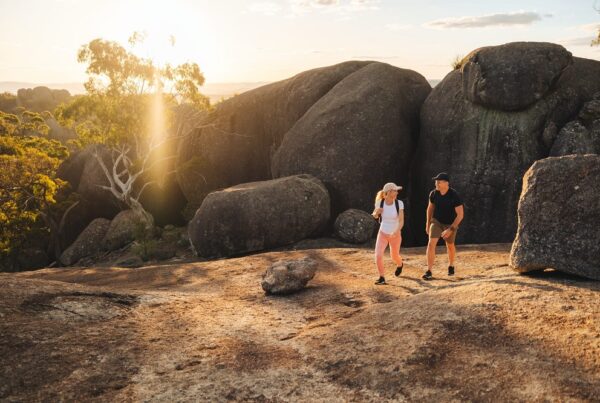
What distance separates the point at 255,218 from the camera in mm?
19078

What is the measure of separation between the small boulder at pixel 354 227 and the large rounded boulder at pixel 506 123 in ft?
13.3

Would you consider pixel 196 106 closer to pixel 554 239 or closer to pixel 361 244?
pixel 361 244

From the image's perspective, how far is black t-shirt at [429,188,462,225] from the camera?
9.84 metres

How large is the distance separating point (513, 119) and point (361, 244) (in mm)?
8418

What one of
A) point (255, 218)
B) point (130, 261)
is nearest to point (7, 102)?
point (130, 261)

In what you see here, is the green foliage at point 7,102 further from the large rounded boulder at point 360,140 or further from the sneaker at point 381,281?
the sneaker at point 381,281

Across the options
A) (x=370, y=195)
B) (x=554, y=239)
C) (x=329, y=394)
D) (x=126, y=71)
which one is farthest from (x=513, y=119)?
(x=126, y=71)

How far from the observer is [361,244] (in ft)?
65.0

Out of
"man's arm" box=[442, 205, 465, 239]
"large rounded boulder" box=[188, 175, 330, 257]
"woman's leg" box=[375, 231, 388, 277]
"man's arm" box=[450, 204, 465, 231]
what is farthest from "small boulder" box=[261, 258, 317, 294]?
"large rounded boulder" box=[188, 175, 330, 257]

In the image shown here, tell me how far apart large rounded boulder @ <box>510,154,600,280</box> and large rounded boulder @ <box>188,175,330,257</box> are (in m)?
11.6

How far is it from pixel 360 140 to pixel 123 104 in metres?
17.8

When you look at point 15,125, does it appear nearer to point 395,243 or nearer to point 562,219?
point 395,243

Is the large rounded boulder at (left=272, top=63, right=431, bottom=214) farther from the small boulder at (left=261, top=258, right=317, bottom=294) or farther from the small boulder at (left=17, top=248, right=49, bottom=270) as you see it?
the small boulder at (left=17, top=248, right=49, bottom=270)

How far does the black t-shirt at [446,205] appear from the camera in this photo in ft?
32.3
